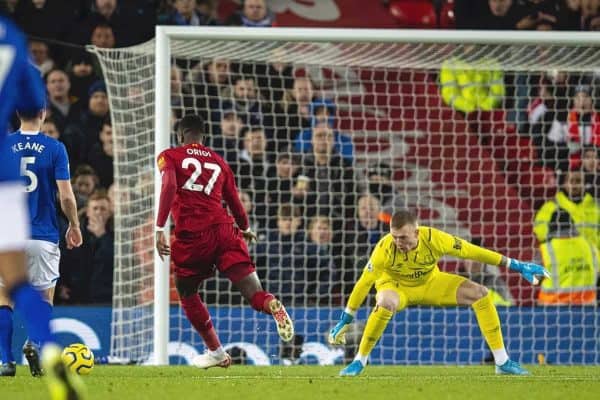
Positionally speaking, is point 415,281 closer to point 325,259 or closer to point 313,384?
point 313,384

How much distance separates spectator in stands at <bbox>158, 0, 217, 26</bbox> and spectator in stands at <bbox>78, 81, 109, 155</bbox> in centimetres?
150

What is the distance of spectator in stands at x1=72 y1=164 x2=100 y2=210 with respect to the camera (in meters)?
12.3

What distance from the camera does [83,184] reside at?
40.4ft

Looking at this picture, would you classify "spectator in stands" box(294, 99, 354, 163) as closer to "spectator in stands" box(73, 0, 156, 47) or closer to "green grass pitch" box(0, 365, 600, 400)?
"spectator in stands" box(73, 0, 156, 47)

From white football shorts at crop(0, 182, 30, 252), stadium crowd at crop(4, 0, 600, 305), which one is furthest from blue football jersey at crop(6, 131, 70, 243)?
stadium crowd at crop(4, 0, 600, 305)

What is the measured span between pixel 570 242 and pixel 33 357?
6538 millimetres

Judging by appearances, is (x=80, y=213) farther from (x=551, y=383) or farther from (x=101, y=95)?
(x=551, y=383)

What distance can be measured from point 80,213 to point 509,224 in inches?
183

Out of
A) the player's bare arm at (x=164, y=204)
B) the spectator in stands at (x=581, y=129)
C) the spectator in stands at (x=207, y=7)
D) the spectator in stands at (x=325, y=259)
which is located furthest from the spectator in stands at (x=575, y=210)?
the player's bare arm at (x=164, y=204)

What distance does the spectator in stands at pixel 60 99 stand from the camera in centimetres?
1301

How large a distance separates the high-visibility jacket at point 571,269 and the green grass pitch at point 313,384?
267 cm

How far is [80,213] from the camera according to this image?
40.0ft

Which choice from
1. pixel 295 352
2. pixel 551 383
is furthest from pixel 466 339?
pixel 551 383

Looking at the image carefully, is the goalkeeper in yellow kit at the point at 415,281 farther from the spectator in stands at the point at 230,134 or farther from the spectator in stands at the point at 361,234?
the spectator in stands at the point at 230,134
